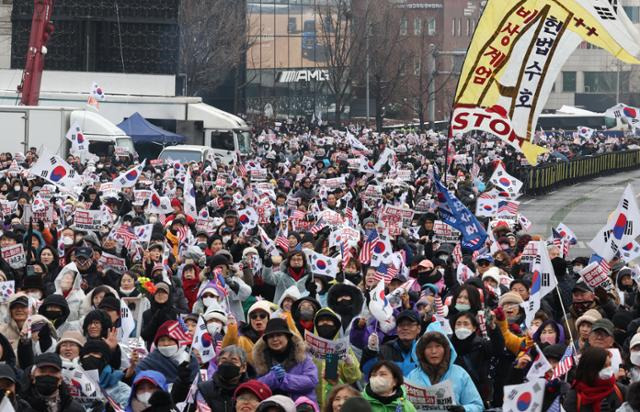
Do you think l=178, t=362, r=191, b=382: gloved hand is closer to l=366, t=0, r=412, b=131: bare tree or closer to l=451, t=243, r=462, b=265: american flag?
l=451, t=243, r=462, b=265: american flag

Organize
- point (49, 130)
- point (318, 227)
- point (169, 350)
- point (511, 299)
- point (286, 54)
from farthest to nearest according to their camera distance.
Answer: point (286, 54)
point (49, 130)
point (318, 227)
point (511, 299)
point (169, 350)

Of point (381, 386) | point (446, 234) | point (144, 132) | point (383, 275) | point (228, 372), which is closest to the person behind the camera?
point (381, 386)

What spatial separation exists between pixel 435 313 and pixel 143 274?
403cm

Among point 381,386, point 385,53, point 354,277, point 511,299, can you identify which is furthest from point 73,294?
point 385,53

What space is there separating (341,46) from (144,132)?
1502 inches

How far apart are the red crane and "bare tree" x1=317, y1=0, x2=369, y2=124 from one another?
103 feet

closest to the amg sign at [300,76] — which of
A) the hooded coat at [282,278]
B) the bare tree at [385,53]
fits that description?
the bare tree at [385,53]

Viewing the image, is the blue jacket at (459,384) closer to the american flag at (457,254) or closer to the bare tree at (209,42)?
the american flag at (457,254)

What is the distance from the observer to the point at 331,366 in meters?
10.5

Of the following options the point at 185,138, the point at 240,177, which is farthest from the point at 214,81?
the point at 240,177

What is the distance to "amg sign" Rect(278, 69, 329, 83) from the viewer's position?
88250 mm

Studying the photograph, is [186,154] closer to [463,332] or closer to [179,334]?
[179,334]

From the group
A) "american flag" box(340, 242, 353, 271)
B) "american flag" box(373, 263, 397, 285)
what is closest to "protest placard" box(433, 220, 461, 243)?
"american flag" box(340, 242, 353, 271)

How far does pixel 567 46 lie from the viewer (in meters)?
17.8
